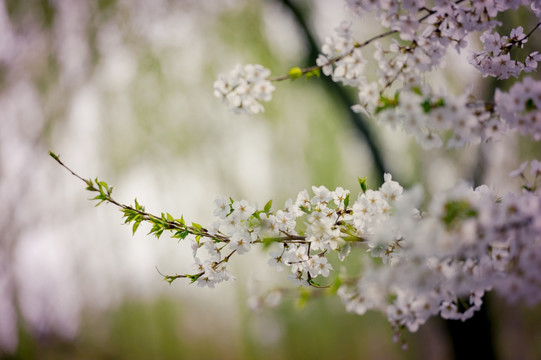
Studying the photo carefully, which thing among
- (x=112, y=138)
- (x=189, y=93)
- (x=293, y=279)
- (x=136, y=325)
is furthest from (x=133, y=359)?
(x=293, y=279)

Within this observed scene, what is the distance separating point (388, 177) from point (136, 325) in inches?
225

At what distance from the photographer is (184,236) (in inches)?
42.7

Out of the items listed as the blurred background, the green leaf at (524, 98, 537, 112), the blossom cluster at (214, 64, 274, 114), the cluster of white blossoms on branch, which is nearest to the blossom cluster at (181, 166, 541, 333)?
the cluster of white blossoms on branch

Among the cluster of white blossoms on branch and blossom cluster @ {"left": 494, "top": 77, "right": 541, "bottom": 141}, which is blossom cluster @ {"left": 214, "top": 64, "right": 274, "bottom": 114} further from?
blossom cluster @ {"left": 494, "top": 77, "right": 541, "bottom": 141}

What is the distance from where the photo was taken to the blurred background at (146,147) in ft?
13.7

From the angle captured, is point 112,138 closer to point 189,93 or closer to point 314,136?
point 189,93

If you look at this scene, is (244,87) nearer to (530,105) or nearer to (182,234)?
(182,234)

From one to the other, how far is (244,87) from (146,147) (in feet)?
12.8

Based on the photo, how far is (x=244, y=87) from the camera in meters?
1.09

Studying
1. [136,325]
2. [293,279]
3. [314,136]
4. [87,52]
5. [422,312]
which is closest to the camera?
[422,312]

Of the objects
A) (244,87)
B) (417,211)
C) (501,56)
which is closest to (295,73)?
(244,87)

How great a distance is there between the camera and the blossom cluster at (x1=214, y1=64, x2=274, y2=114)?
109 cm

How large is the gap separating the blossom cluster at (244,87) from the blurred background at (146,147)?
2.49 m

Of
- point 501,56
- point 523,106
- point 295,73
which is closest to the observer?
point 523,106
